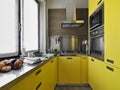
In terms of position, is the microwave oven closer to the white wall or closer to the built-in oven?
the built-in oven

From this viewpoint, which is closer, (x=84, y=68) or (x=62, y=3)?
(x=84, y=68)

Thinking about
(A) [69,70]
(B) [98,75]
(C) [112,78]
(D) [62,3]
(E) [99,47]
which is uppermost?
(D) [62,3]

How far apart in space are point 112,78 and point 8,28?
63.2 inches

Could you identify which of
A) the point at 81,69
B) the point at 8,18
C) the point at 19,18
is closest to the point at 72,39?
the point at 81,69

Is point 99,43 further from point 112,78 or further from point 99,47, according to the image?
point 112,78

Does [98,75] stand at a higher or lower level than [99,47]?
lower

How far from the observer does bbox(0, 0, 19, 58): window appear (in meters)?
2.33

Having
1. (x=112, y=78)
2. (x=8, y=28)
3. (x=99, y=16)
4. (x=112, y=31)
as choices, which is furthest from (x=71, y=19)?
(x=112, y=78)

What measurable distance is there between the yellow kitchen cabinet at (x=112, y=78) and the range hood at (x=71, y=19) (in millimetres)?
2460

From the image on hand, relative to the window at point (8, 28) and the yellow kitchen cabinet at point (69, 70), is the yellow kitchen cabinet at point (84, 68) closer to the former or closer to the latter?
the yellow kitchen cabinet at point (69, 70)

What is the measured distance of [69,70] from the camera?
4.38 m

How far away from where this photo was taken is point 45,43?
15.6ft

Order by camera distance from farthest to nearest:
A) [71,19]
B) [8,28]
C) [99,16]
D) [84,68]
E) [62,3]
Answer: [62,3]
[71,19]
[84,68]
[99,16]
[8,28]

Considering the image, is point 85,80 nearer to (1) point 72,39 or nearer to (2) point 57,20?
(1) point 72,39
